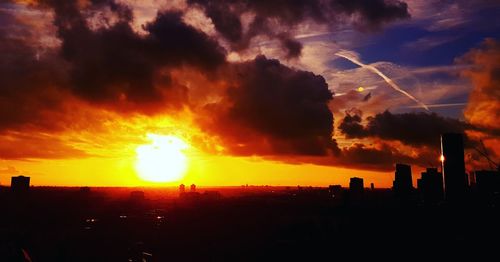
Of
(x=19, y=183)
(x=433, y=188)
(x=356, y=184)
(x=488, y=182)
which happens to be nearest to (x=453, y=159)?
(x=488, y=182)

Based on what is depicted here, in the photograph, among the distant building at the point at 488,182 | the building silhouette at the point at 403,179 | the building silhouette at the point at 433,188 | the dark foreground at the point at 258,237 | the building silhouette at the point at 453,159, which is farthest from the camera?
the building silhouette at the point at 403,179

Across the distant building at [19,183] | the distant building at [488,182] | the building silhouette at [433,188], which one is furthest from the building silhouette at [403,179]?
the distant building at [19,183]

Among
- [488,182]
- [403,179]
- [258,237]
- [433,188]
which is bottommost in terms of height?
[258,237]

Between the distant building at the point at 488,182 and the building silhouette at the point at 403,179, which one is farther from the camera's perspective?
the building silhouette at the point at 403,179

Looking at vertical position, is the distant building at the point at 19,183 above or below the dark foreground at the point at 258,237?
above

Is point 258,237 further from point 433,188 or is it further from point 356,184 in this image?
point 356,184

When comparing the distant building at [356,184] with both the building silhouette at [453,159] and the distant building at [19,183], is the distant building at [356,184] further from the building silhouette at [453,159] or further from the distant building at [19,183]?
the distant building at [19,183]

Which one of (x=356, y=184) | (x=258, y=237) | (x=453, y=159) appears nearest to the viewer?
(x=453, y=159)

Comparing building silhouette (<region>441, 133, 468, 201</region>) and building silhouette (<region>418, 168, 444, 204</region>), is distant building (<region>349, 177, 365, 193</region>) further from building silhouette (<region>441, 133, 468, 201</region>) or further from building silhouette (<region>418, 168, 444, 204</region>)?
building silhouette (<region>441, 133, 468, 201</region>)

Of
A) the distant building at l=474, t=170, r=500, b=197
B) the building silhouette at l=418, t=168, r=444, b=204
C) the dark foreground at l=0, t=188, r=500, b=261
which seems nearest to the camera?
the dark foreground at l=0, t=188, r=500, b=261

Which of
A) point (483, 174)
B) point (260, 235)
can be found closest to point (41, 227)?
point (260, 235)

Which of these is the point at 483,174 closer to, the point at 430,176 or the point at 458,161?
the point at 430,176

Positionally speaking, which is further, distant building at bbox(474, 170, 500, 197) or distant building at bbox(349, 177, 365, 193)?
distant building at bbox(349, 177, 365, 193)

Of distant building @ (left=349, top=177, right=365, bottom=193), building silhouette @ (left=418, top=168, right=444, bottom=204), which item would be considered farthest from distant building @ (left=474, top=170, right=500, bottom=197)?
distant building @ (left=349, top=177, right=365, bottom=193)
